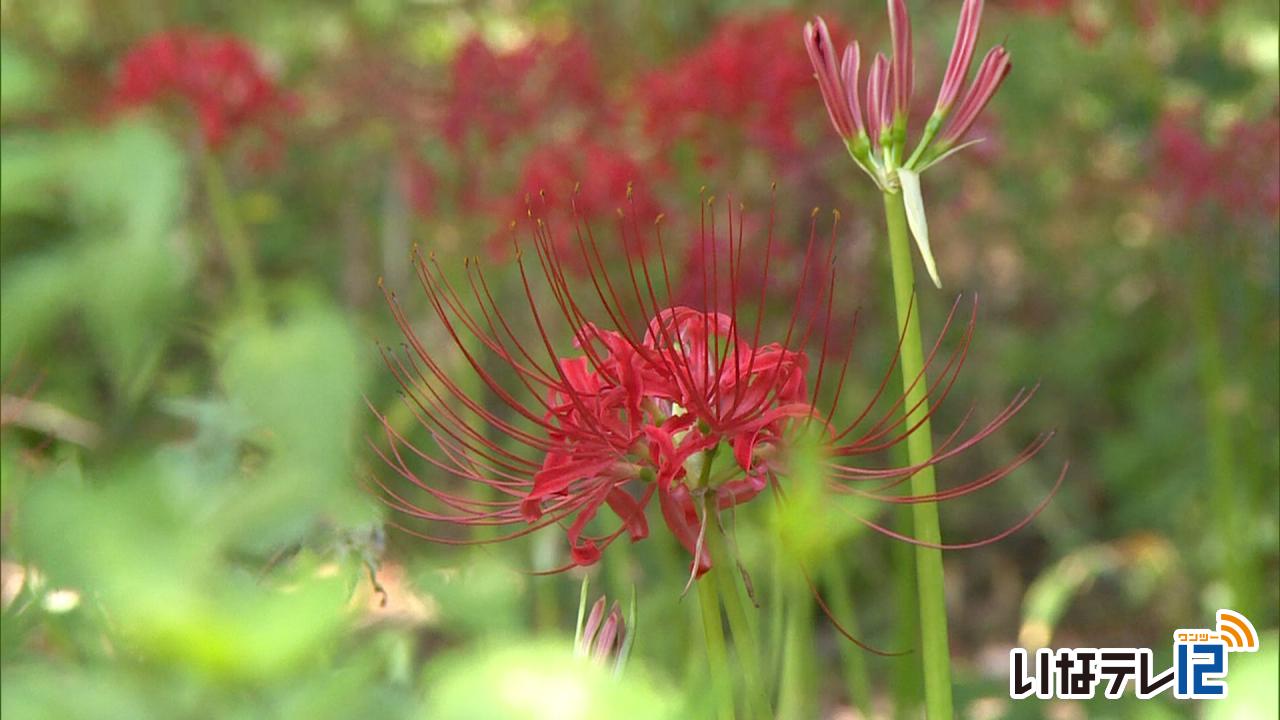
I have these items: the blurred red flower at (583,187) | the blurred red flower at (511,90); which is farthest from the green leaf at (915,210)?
the blurred red flower at (511,90)

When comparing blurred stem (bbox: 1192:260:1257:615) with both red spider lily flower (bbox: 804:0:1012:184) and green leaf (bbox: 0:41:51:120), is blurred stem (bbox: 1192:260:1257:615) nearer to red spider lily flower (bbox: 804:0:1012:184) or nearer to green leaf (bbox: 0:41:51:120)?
red spider lily flower (bbox: 804:0:1012:184)

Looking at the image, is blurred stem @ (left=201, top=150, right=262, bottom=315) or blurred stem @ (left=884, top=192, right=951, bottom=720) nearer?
blurred stem @ (left=884, top=192, right=951, bottom=720)

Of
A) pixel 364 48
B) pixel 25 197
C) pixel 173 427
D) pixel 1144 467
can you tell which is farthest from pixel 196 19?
pixel 25 197

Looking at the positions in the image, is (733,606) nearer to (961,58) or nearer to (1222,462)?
(961,58)

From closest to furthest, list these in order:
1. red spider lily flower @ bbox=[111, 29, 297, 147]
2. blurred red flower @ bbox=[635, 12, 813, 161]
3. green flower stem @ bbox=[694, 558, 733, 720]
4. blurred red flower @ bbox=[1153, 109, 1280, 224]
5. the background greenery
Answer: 1. the background greenery
2. green flower stem @ bbox=[694, 558, 733, 720]
3. blurred red flower @ bbox=[635, 12, 813, 161]
4. blurred red flower @ bbox=[1153, 109, 1280, 224]
5. red spider lily flower @ bbox=[111, 29, 297, 147]

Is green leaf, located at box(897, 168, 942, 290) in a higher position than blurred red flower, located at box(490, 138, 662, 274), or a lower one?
lower

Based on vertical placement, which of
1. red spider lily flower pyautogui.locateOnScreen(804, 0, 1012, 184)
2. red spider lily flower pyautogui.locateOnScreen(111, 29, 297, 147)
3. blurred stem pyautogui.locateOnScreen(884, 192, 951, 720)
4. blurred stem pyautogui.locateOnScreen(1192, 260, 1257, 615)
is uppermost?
red spider lily flower pyautogui.locateOnScreen(111, 29, 297, 147)

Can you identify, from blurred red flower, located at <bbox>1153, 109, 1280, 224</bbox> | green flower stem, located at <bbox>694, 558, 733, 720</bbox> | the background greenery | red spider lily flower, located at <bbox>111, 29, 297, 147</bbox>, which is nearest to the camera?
the background greenery

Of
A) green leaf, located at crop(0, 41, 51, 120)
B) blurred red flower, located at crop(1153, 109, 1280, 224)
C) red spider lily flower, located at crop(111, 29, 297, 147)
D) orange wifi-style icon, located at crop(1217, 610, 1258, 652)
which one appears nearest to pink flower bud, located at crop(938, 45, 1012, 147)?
green leaf, located at crop(0, 41, 51, 120)

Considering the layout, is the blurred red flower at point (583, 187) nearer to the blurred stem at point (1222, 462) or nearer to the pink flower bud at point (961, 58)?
the blurred stem at point (1222, 462)
